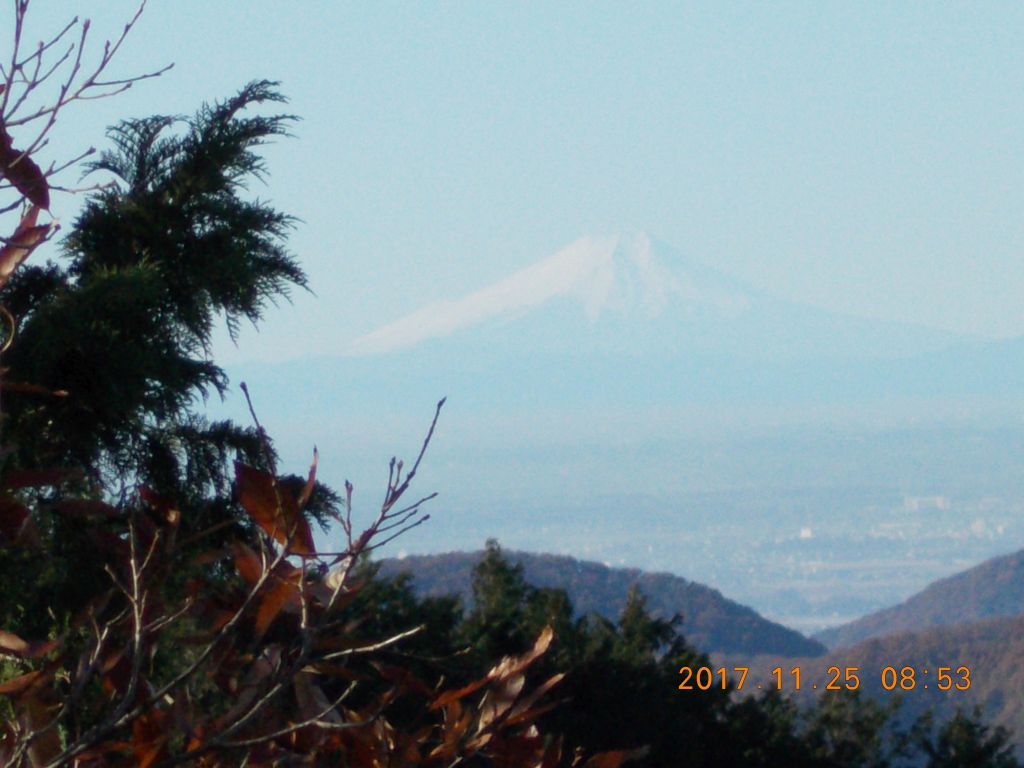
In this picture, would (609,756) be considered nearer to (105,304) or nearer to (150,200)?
(105,304)

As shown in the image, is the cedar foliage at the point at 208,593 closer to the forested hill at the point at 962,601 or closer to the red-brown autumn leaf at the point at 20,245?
the red-brown autumn leaf at the point at 20,245

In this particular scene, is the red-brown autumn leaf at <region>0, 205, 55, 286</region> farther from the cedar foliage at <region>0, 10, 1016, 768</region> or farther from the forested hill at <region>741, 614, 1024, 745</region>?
the forested hill at <region>741, 614, 1024, 745</region>

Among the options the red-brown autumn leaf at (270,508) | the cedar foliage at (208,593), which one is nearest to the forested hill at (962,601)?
the cedar foliage at (208,593)

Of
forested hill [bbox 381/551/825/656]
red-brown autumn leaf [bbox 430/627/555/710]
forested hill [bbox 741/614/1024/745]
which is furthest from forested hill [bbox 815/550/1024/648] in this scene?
red-brown autumn leaf [bbox 430/627/555/710]

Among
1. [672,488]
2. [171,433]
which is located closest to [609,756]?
[171,433]
